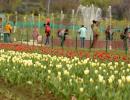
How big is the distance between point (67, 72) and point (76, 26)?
3281 cm

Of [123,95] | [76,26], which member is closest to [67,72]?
[123,95]

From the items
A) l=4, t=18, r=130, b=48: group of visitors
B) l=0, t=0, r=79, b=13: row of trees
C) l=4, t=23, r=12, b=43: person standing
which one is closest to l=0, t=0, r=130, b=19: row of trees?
l=0, t=0, r=79, b=13: row of trees

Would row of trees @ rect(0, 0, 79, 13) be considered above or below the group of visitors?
above

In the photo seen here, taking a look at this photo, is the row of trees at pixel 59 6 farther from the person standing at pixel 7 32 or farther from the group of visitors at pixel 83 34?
the group of visitors at pixel 83 34

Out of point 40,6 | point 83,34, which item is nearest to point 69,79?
point 83,34

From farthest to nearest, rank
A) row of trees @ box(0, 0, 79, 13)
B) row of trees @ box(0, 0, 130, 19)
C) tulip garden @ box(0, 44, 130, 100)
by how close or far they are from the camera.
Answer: row of trees @ box(0, 0, 79, 13), row of trees @ box(0, 0, 130, 19), tulip garden @ box(0, 44, 130, 100)

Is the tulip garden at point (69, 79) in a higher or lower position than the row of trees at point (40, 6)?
lower

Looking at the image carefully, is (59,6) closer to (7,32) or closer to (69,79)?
(7,32)

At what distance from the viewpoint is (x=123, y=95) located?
7.60 meters

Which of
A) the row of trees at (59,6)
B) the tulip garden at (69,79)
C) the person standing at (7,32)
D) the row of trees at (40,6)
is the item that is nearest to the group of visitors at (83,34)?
the person standing at (7,32)

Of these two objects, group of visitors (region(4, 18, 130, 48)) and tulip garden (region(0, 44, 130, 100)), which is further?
group of visitors (region(4, 18, 130, 48))

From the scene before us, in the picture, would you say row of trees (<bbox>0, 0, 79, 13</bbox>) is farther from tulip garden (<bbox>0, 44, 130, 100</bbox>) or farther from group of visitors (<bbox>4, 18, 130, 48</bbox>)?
tulip garden (<bbox>0, 44, 130, 100</bbox>)

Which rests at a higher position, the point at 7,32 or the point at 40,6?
the point at 40,6

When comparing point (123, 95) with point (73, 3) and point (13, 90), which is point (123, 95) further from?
point (73, 3)
